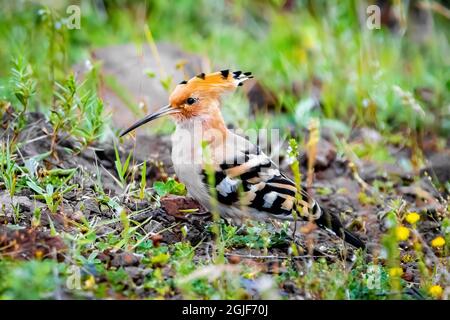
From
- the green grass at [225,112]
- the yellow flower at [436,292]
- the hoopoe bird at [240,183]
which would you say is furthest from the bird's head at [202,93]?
the yellow flower at [436,292]

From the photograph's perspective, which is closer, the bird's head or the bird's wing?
the bird's wing

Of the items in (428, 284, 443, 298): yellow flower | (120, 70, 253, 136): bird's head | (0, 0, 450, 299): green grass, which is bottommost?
(428, 284, 443, 298): yellow flower

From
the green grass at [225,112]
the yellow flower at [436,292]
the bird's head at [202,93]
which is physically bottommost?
the yellow flower at [436,292]

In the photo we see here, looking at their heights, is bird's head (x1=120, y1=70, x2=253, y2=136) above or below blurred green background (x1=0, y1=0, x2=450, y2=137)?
above

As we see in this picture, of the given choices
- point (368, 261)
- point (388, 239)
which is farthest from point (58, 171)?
point (388, 239)

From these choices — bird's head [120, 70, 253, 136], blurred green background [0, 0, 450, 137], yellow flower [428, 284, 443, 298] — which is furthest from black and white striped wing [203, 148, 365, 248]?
blurred green background [0, 0, 450, 137]

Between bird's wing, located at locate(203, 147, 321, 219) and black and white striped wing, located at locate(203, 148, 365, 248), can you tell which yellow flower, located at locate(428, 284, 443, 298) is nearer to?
black and white striped wing, located at locate(203, 148, 365, 248)

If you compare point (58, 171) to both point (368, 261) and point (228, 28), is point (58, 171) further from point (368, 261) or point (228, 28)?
point (228, 28)

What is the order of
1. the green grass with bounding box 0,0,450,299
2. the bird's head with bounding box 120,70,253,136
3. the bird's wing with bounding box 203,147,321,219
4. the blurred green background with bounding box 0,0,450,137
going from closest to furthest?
the green grass with bounding box 0,0,450,299
the bird's wing with bounding box 203,147,321,219
the bird's head with bounding box 120,70,253,136
the blurred green background with bounding box 0,0,450,137

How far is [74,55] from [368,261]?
3.43m

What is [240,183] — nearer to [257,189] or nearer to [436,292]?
[257,189]

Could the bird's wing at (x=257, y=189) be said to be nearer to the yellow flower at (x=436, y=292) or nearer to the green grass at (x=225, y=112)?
the green grass at (x=225, y=112)

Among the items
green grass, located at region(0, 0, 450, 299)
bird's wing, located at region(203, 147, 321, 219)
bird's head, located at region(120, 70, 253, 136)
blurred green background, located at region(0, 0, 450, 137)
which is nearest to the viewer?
green grass, located at region(0, 0, 450, 299)

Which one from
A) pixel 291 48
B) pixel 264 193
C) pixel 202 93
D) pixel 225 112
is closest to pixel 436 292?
pixel 264 193
